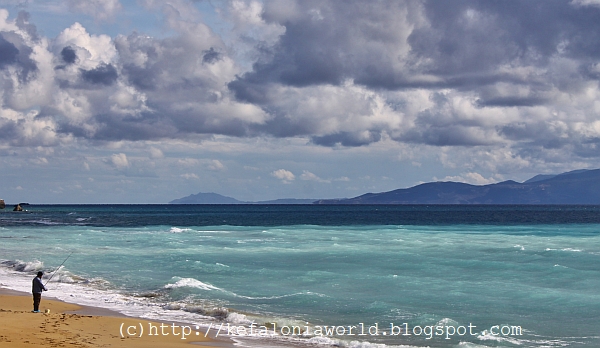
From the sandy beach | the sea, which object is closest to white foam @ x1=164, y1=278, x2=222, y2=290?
the sea

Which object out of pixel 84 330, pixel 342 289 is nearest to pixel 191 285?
pixel 342 289

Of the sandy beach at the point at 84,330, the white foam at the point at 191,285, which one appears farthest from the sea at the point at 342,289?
the sandy beach at the point at 84,330

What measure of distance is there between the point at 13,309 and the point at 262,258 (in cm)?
2076

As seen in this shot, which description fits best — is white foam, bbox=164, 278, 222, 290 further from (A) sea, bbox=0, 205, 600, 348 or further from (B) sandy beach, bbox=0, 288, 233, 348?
(B) sandy beach, bbox=0, 288, 233, 348

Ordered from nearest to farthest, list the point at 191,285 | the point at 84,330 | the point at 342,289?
the point at 84,330
the point at 342,289
the point at 191,285

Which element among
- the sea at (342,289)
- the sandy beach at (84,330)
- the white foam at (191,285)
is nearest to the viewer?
the sandy beach at (84,330)

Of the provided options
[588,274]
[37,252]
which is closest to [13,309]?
[37,252]

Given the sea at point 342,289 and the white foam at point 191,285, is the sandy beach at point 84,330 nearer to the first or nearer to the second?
the sea at point 342,289

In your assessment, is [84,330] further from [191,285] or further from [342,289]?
[342,289]

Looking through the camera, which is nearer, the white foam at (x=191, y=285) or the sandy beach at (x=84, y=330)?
the sandy beach at (x=84, y=330)

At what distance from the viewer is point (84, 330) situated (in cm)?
1744

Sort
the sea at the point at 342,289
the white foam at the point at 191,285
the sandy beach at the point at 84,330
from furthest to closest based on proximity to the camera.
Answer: the white foam at the point at 191,285 → the sea at the point at 342,289 → the sandy beach at the point at 84,330

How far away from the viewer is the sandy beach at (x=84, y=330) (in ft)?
51.8

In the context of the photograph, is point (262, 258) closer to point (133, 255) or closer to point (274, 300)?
point (133, 255)
